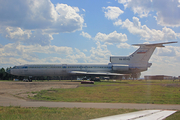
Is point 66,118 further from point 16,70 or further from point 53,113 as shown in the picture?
point 16,70

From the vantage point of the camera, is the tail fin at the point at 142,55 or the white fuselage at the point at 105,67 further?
the white fuselage at the point at 105,67

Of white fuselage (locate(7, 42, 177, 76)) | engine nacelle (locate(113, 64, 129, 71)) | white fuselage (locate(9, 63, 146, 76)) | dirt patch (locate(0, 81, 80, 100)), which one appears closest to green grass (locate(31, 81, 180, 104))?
dirt patch (locate(0, 81, 80, 100))

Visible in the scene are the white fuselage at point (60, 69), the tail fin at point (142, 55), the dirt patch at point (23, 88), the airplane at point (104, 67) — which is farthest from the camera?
the white fuselage at point (60, 69)

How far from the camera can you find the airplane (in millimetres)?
48356

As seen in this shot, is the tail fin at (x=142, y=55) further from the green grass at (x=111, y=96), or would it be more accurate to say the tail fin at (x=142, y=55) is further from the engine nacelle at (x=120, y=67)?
the green grass at (x=111, y=96)

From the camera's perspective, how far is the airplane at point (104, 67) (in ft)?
159

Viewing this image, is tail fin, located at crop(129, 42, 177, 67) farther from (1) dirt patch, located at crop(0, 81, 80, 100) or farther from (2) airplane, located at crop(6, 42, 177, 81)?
(1) dirt patch, located at crop(0, 81, 80, 100)

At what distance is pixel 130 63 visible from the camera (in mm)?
49781

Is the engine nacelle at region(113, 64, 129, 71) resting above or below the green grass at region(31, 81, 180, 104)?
above

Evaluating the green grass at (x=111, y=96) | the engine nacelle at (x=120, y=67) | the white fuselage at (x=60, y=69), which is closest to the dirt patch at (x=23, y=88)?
the green grass at (x=111, y=96)

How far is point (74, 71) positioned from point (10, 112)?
3956 cm

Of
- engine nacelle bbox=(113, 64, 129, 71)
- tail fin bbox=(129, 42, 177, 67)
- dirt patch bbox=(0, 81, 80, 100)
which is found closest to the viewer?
dirt patch bbox=(0, 81, 80, 100)

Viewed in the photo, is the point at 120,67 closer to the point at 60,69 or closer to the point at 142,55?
the point at 142,55

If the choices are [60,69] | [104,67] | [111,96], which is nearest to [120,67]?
[104,67]
